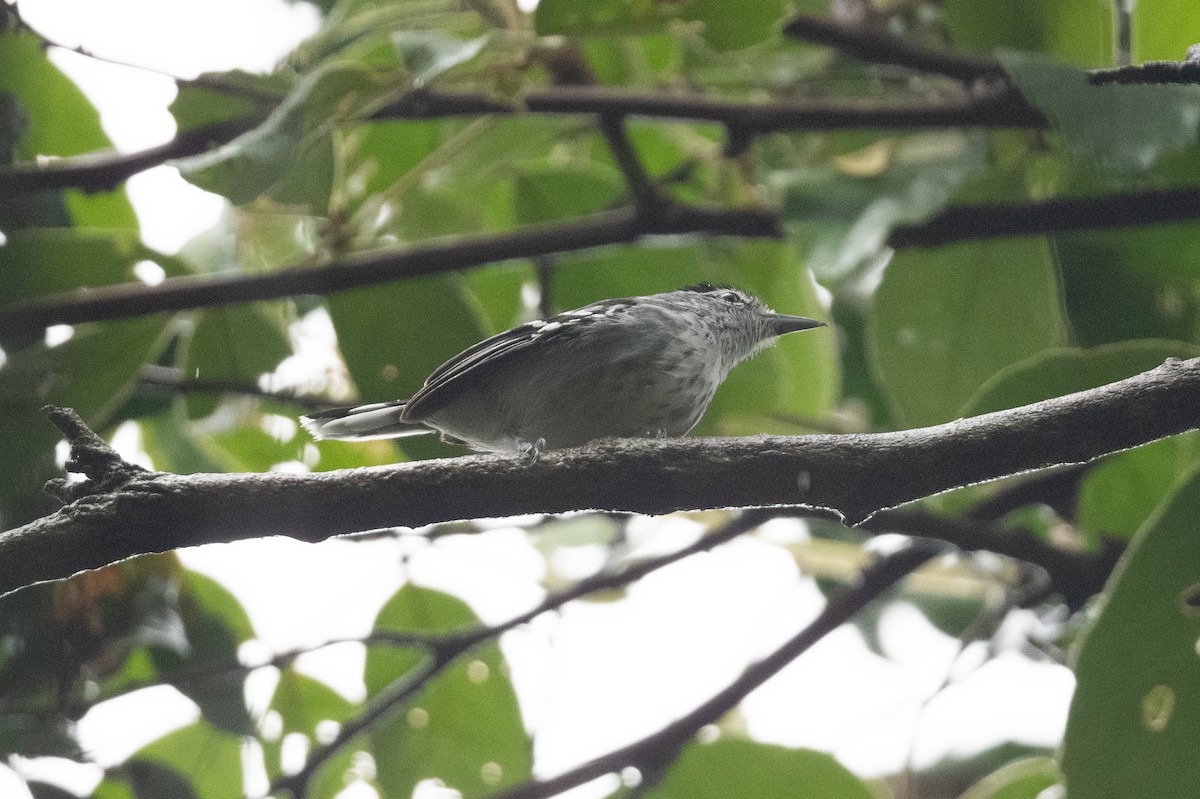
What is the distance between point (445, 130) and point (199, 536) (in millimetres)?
1760

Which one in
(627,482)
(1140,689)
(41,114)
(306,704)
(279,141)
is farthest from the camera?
(306,704)

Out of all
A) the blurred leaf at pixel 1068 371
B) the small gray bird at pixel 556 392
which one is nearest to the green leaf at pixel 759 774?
the small gray bird at pixel 556 392

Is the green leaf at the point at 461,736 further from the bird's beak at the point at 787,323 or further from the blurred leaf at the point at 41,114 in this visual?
the blurred leaf at the point at 41,114

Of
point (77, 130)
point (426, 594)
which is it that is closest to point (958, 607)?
point (426, 594)

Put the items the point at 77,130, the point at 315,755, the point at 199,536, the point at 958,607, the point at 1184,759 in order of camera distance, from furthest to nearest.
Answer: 1. the point at 958,607
2. the point at 77,130
3. the point at 315,755
4. the point at 1184,759
5. the point at 199,536

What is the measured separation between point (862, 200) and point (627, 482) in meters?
1.39

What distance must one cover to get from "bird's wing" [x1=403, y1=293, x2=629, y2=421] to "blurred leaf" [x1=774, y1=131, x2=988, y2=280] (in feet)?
1.70

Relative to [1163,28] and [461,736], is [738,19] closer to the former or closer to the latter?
[1163,28]

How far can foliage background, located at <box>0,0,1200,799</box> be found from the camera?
2279 millimetres

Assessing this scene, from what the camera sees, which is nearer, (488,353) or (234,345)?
(488,353)

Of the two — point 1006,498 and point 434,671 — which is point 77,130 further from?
point 1006,498

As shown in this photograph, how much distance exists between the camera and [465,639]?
8.82 ft

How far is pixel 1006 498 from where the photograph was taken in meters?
2.77

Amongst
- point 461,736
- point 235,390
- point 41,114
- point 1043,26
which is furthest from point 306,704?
point 1043,26
